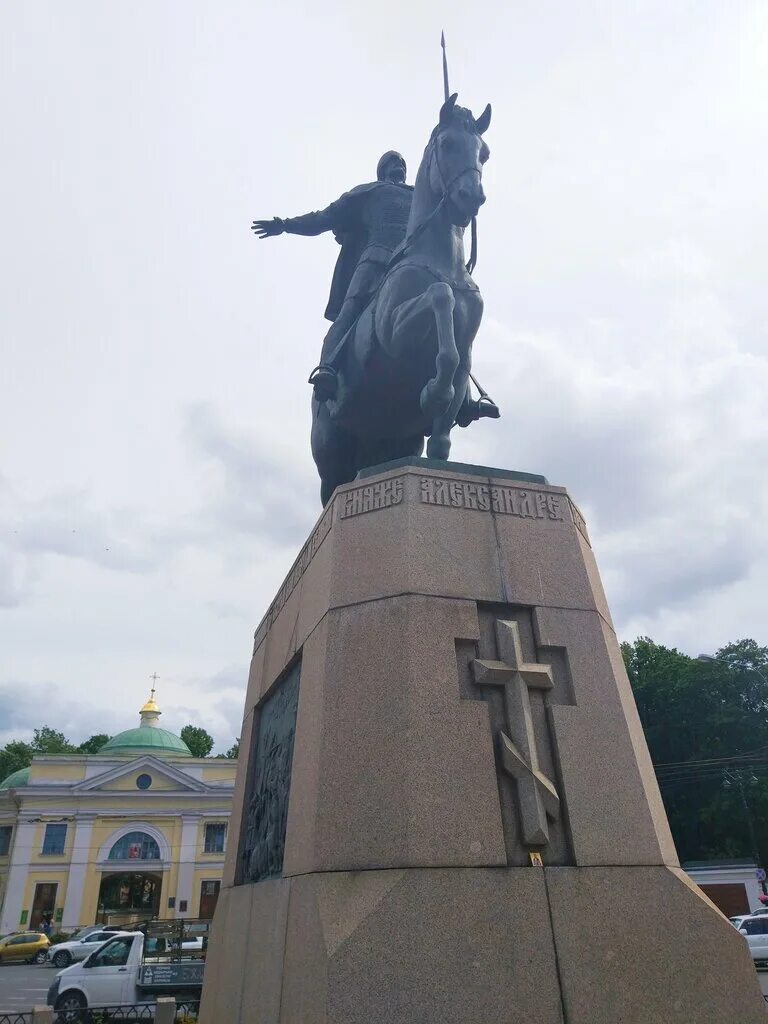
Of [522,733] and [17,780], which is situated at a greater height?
[17,780]

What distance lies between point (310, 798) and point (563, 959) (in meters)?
1.60

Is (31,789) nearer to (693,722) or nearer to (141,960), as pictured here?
(141,960)

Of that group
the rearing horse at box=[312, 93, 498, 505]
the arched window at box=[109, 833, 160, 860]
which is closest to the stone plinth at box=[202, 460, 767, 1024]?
the rearing horse at box=[312, 93, 498, 505]

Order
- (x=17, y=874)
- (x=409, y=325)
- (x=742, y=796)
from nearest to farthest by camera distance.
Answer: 1. (x=409, y=325)
2. (x=742, y=796)
3. (x=17, y=874)

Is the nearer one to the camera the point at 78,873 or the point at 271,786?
the point at 271,786

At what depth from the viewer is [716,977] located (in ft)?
12.4

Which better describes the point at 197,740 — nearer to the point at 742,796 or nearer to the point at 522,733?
the point at 742,796

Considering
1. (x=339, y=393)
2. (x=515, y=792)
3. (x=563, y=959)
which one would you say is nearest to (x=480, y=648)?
(x=515, y=792)

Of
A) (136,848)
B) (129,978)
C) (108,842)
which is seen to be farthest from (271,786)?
(136,848)

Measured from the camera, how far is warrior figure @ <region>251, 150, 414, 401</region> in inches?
328

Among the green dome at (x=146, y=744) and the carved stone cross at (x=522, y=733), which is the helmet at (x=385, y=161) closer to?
the carved stone cross at (x=522, y=733)

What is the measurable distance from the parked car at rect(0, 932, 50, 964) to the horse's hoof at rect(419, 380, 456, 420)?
119ft

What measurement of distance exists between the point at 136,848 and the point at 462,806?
157 ft

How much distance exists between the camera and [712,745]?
38.0 m
